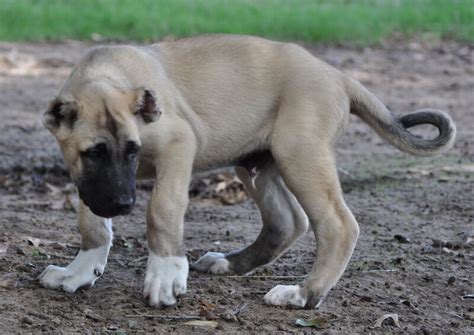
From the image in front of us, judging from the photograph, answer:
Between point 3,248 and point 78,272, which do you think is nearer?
point 78,272

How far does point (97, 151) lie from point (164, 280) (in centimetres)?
78

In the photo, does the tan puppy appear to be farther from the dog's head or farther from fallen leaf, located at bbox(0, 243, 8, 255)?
fallen leaf, located at bbox(0, 243, 8, 255)

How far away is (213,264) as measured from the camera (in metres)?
6.41

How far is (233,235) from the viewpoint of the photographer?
24.3 ft

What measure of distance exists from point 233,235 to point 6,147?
337 cm

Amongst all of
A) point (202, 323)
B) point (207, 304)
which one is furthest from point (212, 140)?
point (202, 323)

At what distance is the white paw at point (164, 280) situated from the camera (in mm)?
5453

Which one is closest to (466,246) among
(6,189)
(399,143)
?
(399,143)

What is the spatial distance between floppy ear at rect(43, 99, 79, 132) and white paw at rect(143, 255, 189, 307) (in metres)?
0.84

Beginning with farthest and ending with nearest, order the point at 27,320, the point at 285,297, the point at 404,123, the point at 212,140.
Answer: the point at 404,123
the point at 212,140
the point at 285,297
the point at 27,320

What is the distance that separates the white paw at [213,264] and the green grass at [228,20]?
364 inches

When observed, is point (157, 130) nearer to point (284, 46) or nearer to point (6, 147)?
point (284, 46)

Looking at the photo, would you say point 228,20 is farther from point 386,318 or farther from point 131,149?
point 386,318

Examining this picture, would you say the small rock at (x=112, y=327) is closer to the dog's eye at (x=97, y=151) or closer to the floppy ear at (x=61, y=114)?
the dog's eye at (x=97, y=151)
